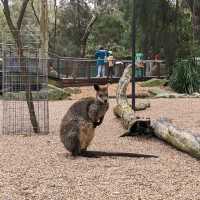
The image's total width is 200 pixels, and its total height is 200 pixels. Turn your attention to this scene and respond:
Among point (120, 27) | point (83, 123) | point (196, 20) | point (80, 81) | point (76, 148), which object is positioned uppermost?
point (120, 27)

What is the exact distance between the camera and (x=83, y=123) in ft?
26.5

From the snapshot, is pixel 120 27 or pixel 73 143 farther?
pixel 120 27

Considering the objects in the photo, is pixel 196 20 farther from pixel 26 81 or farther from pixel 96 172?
pixel 96 172

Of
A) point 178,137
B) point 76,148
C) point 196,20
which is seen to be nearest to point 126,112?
point 178,137

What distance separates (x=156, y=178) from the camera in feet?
22.6

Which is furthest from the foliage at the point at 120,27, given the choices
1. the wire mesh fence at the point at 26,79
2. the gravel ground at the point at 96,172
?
the gravel ground at the point at 96,172

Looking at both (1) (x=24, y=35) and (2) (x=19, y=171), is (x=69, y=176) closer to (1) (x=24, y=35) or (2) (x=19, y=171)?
(2) (x=19, y=171)

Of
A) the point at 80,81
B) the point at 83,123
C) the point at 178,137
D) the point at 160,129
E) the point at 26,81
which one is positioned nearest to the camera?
the point at 83,123

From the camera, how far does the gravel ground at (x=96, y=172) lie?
6219 mm

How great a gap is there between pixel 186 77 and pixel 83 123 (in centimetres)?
1616

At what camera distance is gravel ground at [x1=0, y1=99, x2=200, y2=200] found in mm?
6219

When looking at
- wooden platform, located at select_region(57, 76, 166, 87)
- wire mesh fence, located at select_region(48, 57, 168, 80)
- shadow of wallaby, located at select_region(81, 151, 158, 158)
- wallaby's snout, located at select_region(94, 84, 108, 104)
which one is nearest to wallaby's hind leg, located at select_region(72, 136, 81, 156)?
shadow of wallaby, located at select_region(81, 151, 158, 158)

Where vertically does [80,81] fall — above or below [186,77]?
below

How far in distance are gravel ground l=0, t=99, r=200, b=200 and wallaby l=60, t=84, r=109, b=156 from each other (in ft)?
0.80
